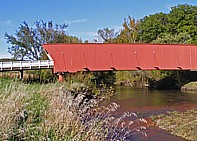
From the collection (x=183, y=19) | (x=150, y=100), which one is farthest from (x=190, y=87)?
(x=183, y=19)

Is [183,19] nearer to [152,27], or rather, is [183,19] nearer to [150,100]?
[152,27]

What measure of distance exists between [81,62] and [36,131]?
71.6 ft

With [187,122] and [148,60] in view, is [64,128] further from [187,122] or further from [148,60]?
[148,60]

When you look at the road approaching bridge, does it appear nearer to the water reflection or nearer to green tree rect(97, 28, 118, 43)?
the water reflection

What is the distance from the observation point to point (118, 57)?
1077 inches

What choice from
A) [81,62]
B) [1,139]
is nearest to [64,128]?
[1,139]

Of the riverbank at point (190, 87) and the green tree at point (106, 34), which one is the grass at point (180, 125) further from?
the green tree at point (106, 34)

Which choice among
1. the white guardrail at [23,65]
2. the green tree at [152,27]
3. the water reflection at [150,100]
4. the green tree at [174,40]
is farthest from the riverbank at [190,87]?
the green tree at [152,27]

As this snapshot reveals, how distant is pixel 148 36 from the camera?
53.4 metres

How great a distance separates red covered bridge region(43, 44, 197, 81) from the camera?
26.7m

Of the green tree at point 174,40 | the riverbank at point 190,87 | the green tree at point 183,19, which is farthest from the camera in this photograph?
the green tree at point 183,19

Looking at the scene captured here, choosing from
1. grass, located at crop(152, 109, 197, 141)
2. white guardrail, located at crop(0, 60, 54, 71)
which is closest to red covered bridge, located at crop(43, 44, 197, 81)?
white guardrail, located at crop(0, 60, 54, 71)

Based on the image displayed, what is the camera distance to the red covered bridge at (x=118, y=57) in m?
26.7

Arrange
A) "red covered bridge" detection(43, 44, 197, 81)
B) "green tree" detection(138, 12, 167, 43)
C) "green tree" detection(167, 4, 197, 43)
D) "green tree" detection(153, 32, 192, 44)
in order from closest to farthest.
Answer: "red covered bridge" detection(43, 44, 197, 81) → "green tree" detection(153, 32, 192, 44) → "green tree" detection(167, 4, 197, 43) → "green tree" detection(138, 12, 167, 43)
